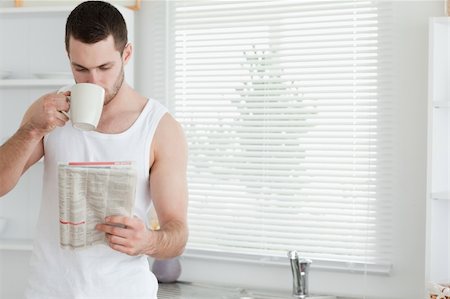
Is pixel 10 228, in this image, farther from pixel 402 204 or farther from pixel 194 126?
pixel 402 204

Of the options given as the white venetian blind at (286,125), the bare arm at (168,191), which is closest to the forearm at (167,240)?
the bare arm at (168,191)

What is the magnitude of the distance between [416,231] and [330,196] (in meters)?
0.42

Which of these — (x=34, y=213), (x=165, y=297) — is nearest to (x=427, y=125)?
(x=165, y=297)

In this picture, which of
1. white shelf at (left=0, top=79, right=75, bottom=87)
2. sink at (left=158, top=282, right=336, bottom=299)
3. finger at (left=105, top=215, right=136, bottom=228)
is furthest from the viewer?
white shelf at (left=0, top=79, right=75, bottom=87)

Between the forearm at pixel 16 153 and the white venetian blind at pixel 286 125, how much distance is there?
1.75m

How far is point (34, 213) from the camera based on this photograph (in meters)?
3.81

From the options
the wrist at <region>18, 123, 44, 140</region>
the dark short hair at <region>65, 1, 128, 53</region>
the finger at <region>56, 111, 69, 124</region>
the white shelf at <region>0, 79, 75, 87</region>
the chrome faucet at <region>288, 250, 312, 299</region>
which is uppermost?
the dark short hair at <region>65, 1, 128, 53</region>

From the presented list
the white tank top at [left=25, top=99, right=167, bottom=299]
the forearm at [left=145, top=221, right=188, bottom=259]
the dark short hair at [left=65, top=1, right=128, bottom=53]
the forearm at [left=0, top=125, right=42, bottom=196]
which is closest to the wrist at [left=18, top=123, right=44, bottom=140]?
the forearm at [left=0, top=125, right=42, bottom=196]

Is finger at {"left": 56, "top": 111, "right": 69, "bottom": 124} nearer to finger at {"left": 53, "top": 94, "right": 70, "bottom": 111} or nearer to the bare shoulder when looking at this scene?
finger at {"left": 53, "top": 94, "right": 70, "bottom": 111}

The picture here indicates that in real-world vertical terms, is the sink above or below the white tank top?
below

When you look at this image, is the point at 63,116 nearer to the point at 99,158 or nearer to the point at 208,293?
the point at 99,158

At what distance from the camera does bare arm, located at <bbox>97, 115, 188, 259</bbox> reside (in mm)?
1882

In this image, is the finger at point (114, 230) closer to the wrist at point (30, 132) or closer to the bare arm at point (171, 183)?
the bare arm at point (171, 183)

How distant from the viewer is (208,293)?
3445mm
